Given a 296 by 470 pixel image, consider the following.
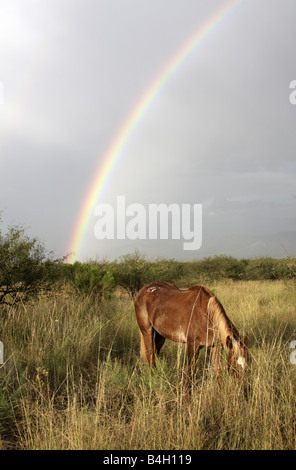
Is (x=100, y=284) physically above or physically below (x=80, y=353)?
above

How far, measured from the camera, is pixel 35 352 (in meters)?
5.46

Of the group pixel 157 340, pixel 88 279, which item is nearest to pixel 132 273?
pixel 88 279

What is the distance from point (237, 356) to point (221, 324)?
0.43 metres

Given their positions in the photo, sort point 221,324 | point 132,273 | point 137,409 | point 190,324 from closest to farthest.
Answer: point 137,409 → point 221,324 → point 190,324 → point 132,273

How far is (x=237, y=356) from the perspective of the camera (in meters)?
3.74

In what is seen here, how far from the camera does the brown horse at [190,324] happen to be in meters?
3.85

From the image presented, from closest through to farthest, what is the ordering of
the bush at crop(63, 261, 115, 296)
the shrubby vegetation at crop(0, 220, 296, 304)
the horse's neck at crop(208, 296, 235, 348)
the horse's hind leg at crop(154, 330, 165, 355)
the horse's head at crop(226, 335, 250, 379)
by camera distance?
the horse's head at crop(226, 335, 250, 379) < the horse's neck at crop(208, 296, 235, 348) < the horse's hind leg at crop(154, 330, 165, 355) < the shrubby vegetation at crop(0, 220, 296, 304) < the bush at crop(63, 261, 115, 296)

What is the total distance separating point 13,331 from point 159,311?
10.6 ft

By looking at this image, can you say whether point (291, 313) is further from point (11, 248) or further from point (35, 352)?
point (11, 248)

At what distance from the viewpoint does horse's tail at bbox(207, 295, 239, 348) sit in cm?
389

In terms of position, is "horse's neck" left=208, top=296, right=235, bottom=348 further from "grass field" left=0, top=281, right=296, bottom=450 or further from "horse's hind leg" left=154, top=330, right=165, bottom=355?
"horse's hind leg" left=154, top=330, right=165, bottom=355

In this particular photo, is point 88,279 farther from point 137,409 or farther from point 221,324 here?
point 137,409

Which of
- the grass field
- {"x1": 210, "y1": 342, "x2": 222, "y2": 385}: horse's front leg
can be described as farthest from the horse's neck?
the grass field
